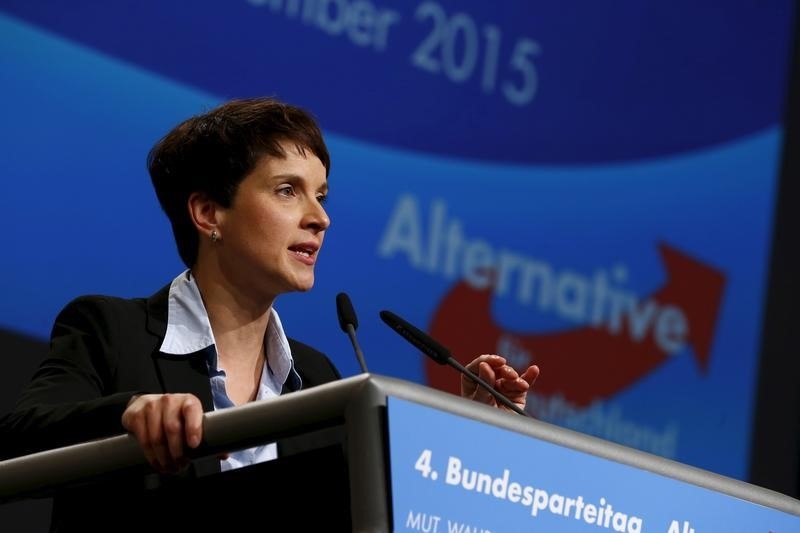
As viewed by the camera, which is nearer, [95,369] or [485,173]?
[95,369]

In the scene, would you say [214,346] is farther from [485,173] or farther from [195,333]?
[485,173]

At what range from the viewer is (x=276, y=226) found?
6.23 feet

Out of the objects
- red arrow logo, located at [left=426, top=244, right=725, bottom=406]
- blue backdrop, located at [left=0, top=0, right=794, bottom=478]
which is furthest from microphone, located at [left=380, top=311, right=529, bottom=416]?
red arrow logo, located at [left=426, top=244, right=725, bottom=406]

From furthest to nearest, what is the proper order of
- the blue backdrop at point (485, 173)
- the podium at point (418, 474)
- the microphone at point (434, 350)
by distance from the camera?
the blue backdrop at point (485, 173)
the microphone at point (434, 350)
the podium at point (418, 474)

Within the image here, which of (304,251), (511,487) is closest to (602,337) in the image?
(304,251)

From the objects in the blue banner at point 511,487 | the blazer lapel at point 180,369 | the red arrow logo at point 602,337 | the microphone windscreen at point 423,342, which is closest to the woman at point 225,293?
the blazer lapel at point 180,369

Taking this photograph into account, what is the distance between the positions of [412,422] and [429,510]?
0.08 m

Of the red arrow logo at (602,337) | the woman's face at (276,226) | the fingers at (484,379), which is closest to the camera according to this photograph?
the fingers at (484,379)

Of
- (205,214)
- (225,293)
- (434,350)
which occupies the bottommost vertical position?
(434,350)

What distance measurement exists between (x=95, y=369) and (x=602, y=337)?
211 cm

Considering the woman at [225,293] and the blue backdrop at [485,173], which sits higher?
the blue backdrop at [485,173]

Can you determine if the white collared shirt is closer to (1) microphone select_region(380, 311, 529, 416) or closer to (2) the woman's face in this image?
(2) the woman's face

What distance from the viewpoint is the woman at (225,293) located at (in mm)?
1736

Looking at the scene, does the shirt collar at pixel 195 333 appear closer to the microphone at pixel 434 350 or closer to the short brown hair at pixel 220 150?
the short brown hair at pixel 220 150
